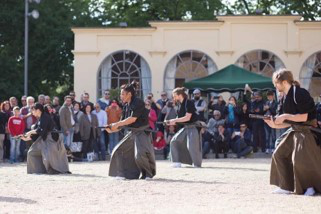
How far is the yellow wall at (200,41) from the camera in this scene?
102ft

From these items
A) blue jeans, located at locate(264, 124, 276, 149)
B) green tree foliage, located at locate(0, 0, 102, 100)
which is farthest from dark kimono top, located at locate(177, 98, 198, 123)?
green tree foliage, located at locate(0, 0, 102, 100)

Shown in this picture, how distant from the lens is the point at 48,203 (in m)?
11.1

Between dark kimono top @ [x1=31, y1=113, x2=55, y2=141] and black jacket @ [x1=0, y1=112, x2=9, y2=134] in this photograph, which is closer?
dark kimono top @ [x1=31, y1=113, x2=55, y2=141]

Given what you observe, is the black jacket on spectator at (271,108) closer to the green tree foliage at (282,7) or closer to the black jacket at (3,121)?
the black jacket at (3,121)

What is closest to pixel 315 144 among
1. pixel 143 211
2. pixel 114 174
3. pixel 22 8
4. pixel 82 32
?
pixel 143 211

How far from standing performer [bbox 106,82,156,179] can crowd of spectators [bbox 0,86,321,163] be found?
8815 millimetres

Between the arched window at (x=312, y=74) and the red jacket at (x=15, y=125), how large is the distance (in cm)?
1200

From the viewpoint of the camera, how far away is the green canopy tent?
26.5 meters

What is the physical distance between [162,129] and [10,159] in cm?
479

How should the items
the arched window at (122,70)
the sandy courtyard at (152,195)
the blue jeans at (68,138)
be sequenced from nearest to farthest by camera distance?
1. the sandy courtyard at (152,195)
2. the blue jeans at (68,138)
3. the arched window at (122,70)

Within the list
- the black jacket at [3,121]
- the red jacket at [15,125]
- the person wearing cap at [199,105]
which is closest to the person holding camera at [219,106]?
the person wearing cap at [199,105]

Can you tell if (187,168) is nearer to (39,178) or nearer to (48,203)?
(39,178)

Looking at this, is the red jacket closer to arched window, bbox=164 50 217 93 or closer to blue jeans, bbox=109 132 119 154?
blue jeans, bbox=109 132 119 154

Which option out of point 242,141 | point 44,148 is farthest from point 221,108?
point 44,148
